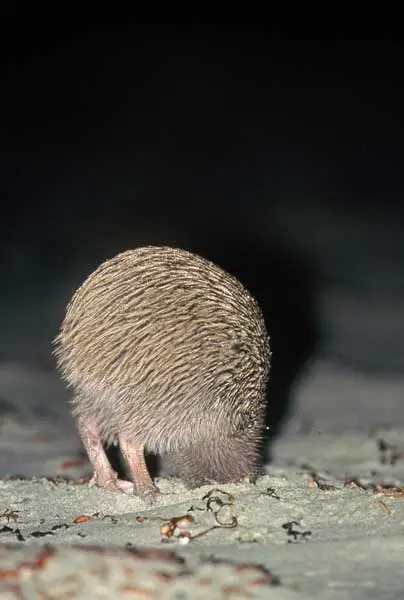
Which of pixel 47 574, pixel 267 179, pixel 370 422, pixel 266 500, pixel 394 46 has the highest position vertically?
pixel 394 46

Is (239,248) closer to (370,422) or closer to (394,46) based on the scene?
(370,422)

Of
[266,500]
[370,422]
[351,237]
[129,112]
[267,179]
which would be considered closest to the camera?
[266,500]

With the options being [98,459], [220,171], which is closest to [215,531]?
[98,459]

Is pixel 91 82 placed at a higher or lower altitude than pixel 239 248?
higher

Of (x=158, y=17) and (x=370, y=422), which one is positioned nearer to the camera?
(x=370, y=422)

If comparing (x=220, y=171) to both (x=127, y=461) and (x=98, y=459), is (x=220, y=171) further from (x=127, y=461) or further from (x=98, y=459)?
(x=127, y=461)

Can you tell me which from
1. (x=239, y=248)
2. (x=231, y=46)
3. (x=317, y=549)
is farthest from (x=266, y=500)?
(x=231, y=46)
